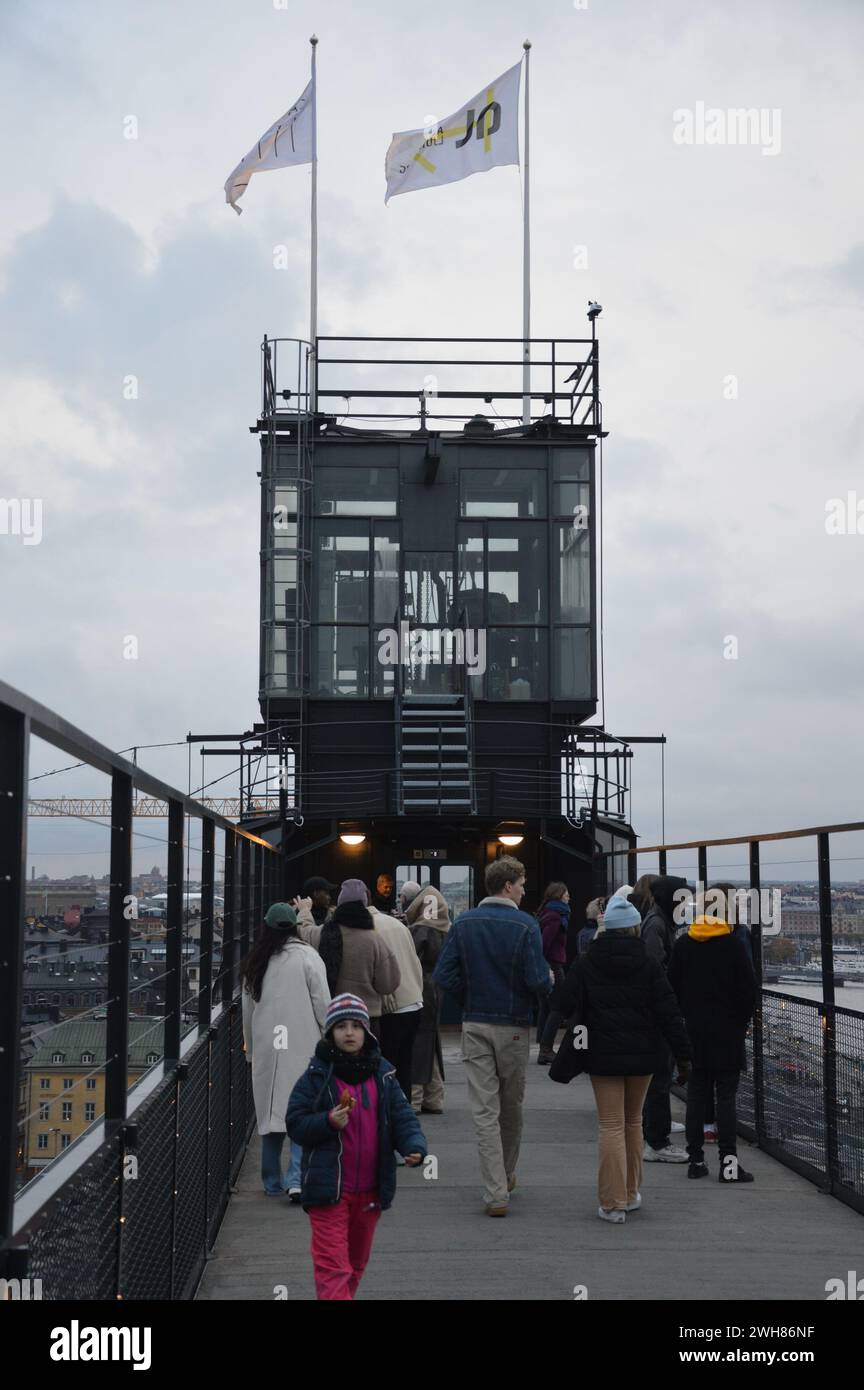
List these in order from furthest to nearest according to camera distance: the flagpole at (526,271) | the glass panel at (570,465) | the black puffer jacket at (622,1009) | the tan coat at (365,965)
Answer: the flagpole at (526,271) < the glass panel at (570,465) < the tan coat at (365,965) < the black puffer jacket at (622,1009)

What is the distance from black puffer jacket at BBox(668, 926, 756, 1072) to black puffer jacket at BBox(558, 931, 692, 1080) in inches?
46.4

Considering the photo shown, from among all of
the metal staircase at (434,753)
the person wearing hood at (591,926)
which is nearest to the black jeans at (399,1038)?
the person wearing hood at (591,926)

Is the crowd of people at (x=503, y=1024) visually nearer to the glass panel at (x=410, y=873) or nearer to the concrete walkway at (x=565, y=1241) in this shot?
the concrete walkway at (x=565, y=1241)

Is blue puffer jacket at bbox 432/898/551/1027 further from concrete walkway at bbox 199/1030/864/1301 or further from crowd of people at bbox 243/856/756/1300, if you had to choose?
concrete walkway at bbox 199/1030/864/1301

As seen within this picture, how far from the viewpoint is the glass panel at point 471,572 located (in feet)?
80.5

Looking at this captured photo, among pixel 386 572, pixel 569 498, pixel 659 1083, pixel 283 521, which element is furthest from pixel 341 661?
pixel 659 1083

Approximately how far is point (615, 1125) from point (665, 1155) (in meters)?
2.37

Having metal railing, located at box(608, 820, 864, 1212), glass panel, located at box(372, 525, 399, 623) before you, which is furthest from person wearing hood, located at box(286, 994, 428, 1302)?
glass panel, located at box(372, 525, 399, 623)

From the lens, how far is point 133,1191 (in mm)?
5004

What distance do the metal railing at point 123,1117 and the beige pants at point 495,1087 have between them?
1.53 m

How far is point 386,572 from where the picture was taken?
24547 mm

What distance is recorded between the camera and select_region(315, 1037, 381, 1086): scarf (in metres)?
5.59
